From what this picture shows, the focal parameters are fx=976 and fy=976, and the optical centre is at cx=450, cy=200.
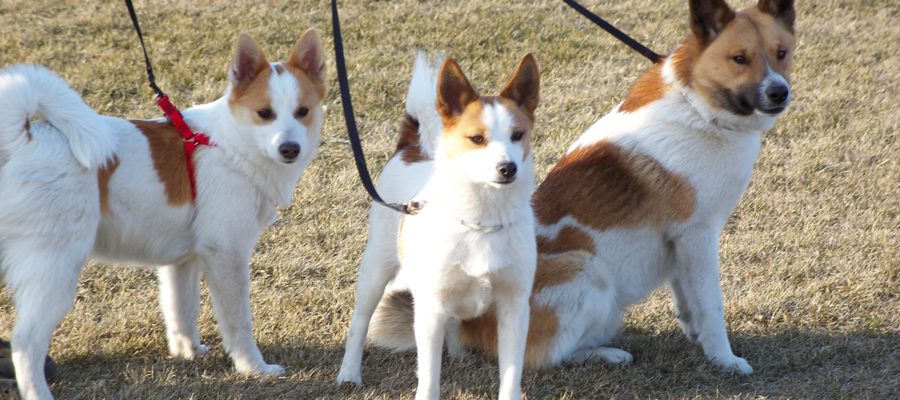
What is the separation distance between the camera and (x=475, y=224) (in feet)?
10.9

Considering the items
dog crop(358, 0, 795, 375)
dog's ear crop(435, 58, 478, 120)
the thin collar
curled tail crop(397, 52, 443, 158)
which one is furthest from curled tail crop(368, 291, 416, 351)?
the thin collar

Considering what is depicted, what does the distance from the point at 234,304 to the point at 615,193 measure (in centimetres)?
165

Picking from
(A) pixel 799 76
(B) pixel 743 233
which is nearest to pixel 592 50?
(A) pixel 799 76

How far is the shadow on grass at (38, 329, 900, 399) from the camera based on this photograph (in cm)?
392

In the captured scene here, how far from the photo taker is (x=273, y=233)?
5863 mm

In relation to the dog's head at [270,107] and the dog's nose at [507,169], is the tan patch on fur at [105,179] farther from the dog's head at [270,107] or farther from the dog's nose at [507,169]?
the dog's nose at [507,169]

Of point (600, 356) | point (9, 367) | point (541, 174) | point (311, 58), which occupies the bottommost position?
point (541, 174)

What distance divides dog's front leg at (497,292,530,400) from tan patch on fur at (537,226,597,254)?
75 cm

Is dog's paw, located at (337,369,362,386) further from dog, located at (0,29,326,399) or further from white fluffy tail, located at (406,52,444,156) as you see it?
white fluffy tail, located at (406,52,444,156)

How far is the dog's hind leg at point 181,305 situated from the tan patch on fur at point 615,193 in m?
1.54

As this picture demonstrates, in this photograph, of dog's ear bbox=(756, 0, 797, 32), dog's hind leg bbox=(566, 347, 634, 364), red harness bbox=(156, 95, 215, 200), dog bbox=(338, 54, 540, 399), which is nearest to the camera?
dog bbox=(338, 54, 540, 399)

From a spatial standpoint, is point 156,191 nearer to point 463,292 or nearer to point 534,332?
point 463,292

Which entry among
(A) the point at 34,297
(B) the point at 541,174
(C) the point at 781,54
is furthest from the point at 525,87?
(B) the point at 541,174

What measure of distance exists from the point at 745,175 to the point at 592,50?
499 centimetres
